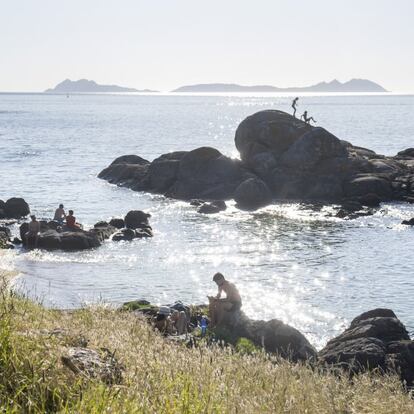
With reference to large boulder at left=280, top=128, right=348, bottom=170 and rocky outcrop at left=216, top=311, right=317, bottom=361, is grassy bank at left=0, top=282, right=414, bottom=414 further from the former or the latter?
large boulder at left=280, top=128, right=348, bottom=170

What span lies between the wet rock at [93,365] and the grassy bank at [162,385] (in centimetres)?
8

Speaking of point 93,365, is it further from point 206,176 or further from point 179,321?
point 206,176

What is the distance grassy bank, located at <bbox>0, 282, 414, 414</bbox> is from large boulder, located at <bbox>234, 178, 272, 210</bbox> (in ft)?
134

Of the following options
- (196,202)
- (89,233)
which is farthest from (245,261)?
(196,202)

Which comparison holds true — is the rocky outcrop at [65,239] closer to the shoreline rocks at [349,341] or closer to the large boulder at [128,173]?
the shoreline rocks at [349,341]

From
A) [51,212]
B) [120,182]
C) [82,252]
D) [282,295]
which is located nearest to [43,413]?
[282,295]

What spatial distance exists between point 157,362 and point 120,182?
5546 centimetres

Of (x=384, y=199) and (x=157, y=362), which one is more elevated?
(x=157, y=362)

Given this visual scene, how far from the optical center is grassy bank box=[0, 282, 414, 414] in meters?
5.16

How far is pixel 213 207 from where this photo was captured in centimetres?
4591

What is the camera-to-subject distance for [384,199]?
161 feet

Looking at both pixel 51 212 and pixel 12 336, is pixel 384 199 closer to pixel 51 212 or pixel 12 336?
pixel 51 212

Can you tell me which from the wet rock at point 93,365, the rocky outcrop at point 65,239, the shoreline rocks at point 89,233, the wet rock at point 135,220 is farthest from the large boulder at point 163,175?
the wet rock at point 93,365

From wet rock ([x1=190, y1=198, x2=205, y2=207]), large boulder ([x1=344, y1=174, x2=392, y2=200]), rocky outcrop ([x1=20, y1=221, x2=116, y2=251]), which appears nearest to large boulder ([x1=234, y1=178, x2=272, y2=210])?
wet rock ([x1=190, y1=198, x2=205, y2=207])
